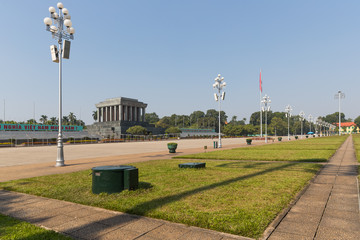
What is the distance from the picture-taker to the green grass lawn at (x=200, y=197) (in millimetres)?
5000

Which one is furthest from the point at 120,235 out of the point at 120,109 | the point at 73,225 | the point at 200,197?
the point at 120,109

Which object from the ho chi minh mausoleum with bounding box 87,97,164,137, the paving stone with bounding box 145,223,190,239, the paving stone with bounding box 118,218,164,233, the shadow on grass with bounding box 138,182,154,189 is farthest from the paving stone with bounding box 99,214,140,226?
the ho chi minh mausoleum with bounding box 87,97,164,137

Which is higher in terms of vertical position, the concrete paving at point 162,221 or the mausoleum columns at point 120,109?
the mausoleum columns at point 120,109

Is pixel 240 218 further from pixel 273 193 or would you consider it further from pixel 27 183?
pixel 27 183

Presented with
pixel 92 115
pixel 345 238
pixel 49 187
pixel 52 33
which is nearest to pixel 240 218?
pixel 345 238

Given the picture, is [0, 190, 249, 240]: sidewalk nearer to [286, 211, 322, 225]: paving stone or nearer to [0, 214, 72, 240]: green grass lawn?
[0, 214, 72, 240]: green grass lawn

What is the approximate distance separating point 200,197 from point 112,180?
8.94 feet

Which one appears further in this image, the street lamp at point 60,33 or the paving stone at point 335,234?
the street lamp at point 60,33

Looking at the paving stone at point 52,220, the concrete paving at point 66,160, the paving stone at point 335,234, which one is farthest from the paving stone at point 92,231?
the concrete paving at point 66,160

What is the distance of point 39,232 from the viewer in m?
4.50

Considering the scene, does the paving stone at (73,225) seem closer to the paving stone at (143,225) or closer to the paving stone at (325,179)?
the paving stone at (143,225)

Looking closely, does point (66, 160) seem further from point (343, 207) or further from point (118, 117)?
point (118, 117)

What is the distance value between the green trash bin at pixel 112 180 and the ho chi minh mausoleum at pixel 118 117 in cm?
9427

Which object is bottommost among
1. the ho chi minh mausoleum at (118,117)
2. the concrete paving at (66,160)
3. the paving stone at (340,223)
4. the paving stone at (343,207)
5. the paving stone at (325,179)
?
the concrete paving at (66,160)
